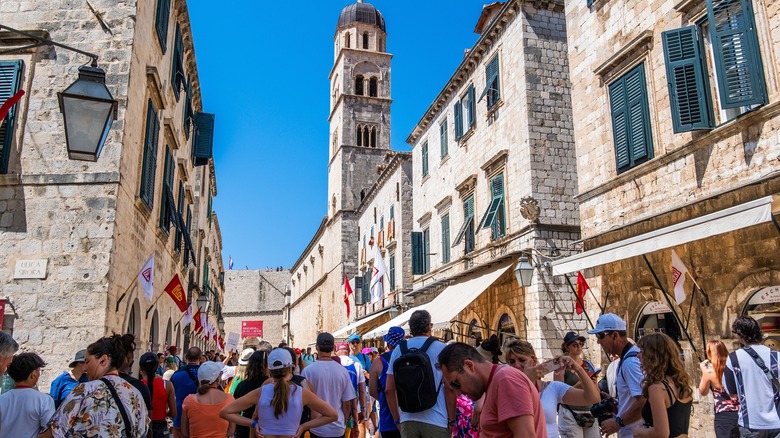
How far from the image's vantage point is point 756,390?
15.7ft

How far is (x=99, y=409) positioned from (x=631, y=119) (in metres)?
9.15

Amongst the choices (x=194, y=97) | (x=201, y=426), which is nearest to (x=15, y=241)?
(x=201, y=426)

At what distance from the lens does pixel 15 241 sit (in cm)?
857

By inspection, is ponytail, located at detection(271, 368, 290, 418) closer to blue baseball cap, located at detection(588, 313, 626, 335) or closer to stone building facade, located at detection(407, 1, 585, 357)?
blue baseball cap, located at detection(588, 313, 626, 335)

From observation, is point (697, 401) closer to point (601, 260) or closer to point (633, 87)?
point (601, 260)

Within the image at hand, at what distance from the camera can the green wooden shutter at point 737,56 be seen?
7.50m

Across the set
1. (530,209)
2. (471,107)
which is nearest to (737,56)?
(530,209)

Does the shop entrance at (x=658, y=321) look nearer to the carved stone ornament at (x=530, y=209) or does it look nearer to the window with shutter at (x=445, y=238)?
the carved stone ornament at (x=530, y=209)

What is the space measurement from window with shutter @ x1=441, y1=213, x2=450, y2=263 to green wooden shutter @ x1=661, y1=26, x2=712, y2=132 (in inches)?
442

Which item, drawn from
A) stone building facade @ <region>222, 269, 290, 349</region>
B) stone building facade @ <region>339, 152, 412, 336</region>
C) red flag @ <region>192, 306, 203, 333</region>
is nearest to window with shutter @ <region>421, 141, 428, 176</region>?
stone building facade @ <region>339, 152, 412, 336</region>

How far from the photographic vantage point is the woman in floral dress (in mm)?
3373

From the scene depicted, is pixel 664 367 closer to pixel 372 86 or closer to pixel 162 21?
pixel 162 21

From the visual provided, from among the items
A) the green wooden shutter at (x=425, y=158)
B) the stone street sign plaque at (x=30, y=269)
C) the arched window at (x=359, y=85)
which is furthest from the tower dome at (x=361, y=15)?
the stone street sign plaque at (x=30, y=269)

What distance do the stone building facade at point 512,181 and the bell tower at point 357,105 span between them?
23504 mm
